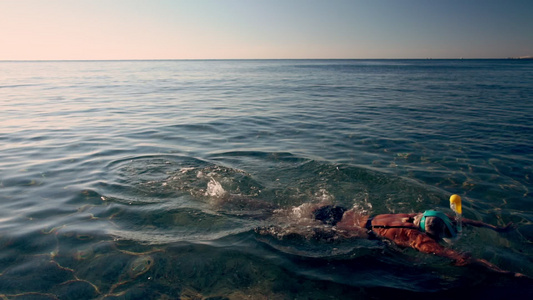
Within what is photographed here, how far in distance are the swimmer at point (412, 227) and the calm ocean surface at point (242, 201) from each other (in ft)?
0.60

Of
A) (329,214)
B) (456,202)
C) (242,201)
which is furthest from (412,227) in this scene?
(242,201)

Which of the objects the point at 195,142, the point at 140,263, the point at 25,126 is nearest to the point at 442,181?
the point at 140,263

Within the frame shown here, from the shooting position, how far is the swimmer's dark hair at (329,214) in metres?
5.70

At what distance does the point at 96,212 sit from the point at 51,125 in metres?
9.68

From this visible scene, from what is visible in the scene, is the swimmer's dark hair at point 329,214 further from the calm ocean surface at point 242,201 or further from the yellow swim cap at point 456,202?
the yellow swim cap at point 456,202

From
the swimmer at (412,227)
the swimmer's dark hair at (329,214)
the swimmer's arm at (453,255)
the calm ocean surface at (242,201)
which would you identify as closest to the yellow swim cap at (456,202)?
the swimmer at (412,227)

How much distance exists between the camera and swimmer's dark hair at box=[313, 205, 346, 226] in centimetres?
570

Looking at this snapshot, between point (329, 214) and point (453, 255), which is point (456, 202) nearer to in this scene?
point (453, 255)

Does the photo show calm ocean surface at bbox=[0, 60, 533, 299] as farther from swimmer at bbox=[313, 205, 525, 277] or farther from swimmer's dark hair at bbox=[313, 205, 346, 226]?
swimmer's dark hair at bbox=[313, 205, 346, 226]

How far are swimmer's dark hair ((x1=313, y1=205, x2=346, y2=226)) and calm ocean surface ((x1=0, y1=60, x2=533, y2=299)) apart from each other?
42 cm

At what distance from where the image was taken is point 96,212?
602 cm

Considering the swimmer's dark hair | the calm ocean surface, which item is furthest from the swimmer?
the calm ocean surface

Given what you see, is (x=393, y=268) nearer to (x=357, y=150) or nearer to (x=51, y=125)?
(x=357, y=150)

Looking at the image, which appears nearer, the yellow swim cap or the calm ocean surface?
the calm ocean surface
